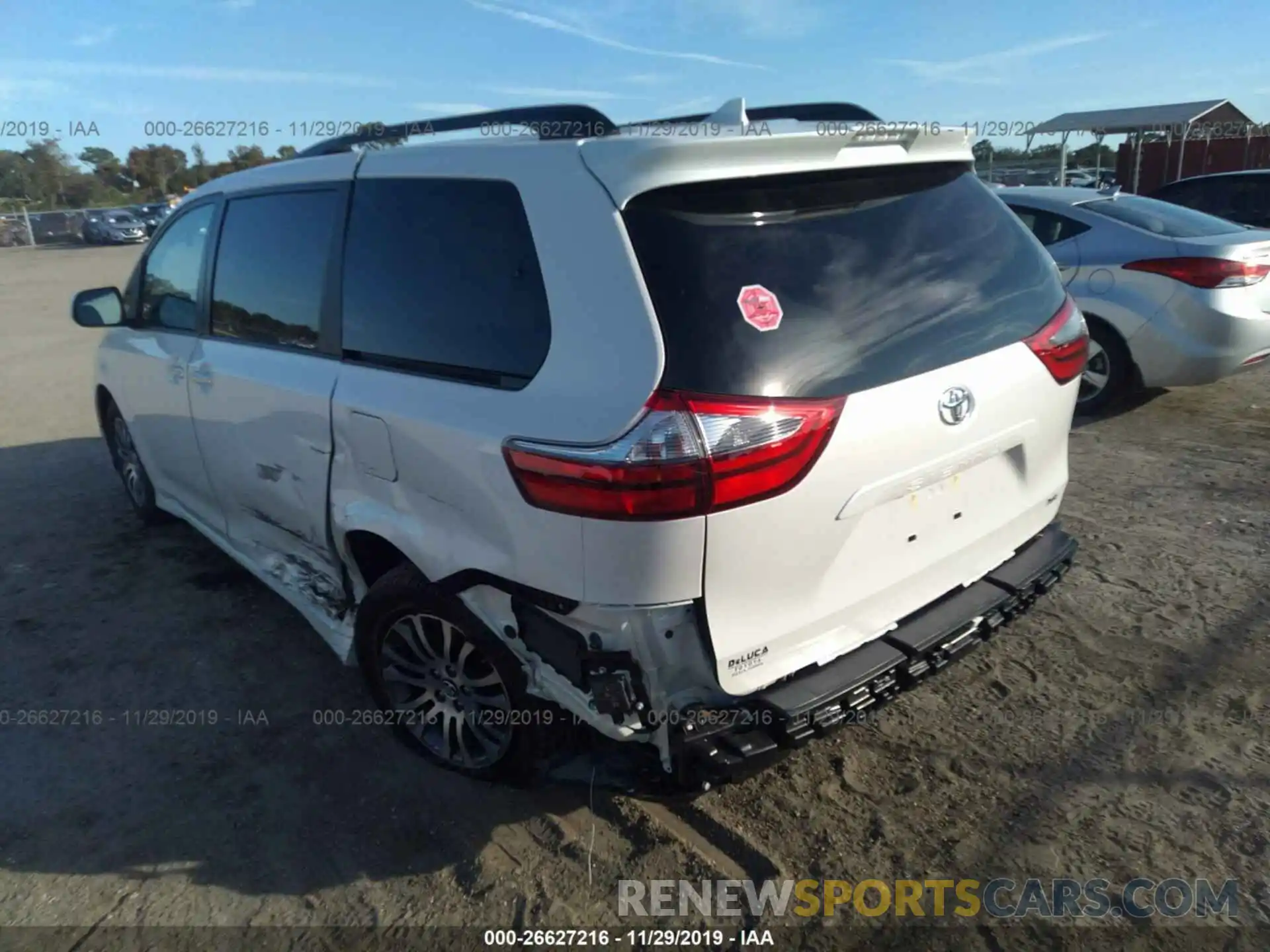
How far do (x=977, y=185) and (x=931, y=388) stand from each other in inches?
37.9

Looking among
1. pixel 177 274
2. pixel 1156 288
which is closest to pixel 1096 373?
pixel 1156 288

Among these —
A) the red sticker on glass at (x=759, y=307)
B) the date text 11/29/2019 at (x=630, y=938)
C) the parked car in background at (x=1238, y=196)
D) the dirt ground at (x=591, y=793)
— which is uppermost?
Answer: the red sticker on glass at (x=759, y=307)

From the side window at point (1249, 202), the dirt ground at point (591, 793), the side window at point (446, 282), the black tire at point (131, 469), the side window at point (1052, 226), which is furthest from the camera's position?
the side window at point (1249, 202)

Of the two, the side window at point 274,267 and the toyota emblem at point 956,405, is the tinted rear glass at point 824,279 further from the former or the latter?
the side window at point 274,267

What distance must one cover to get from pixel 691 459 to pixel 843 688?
0.74 m

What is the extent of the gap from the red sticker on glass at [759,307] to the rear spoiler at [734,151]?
0.94ft

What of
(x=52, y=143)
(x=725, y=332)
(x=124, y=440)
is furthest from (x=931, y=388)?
(x=52, y=143)

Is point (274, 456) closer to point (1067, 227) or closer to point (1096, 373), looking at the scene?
point (1096, 373)

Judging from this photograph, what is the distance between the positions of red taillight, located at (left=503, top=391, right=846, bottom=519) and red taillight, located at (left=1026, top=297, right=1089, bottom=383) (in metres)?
1.06

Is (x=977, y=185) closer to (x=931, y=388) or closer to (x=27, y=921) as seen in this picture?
(x=931, y=388)

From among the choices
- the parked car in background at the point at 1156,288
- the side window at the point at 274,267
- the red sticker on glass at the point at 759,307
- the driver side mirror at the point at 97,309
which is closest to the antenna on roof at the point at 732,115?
the red sticker on glass at the point at 759,307

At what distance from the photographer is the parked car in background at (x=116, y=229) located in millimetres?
33125

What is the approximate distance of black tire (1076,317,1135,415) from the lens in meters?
6.49

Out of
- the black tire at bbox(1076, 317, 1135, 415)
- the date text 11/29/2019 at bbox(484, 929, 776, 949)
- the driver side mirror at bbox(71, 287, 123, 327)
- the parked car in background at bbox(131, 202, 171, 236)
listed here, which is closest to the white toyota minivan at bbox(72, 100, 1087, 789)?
the date text 11/29/2019 at bbox(484, 929, 776, 949)
